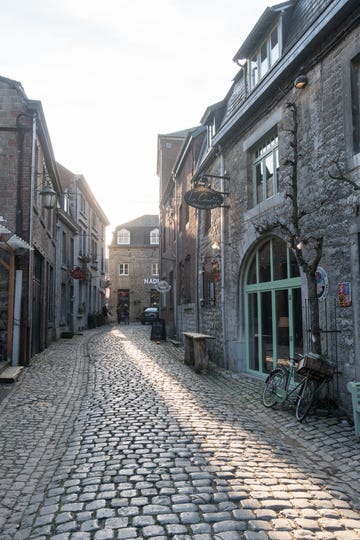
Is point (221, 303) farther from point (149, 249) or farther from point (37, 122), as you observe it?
point (149, 249)

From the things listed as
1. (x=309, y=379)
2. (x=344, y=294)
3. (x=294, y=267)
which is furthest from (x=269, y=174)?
(x=309, y=379)

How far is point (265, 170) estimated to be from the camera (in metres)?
9.79

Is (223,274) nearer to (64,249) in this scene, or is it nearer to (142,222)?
(64,249)

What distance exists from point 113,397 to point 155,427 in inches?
77.4

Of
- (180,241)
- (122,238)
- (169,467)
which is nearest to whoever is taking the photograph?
(169,467)

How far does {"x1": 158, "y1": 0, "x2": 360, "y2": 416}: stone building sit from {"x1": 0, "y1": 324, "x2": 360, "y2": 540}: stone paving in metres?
1.64

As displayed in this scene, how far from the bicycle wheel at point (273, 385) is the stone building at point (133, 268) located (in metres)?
34.1

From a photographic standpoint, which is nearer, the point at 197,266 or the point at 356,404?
the point at 356,404

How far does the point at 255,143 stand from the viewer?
32.9 feet

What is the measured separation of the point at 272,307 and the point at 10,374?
5503mm

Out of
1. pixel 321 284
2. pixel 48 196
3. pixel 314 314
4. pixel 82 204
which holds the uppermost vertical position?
pixel 82 204

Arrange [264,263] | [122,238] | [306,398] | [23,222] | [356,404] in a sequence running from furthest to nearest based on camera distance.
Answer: [122,238]
[23,222]
[264,263]
[306,398]
[356,404]

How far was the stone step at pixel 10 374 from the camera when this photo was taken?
28.9ft

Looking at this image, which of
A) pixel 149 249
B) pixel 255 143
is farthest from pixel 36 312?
pixel 149 249
